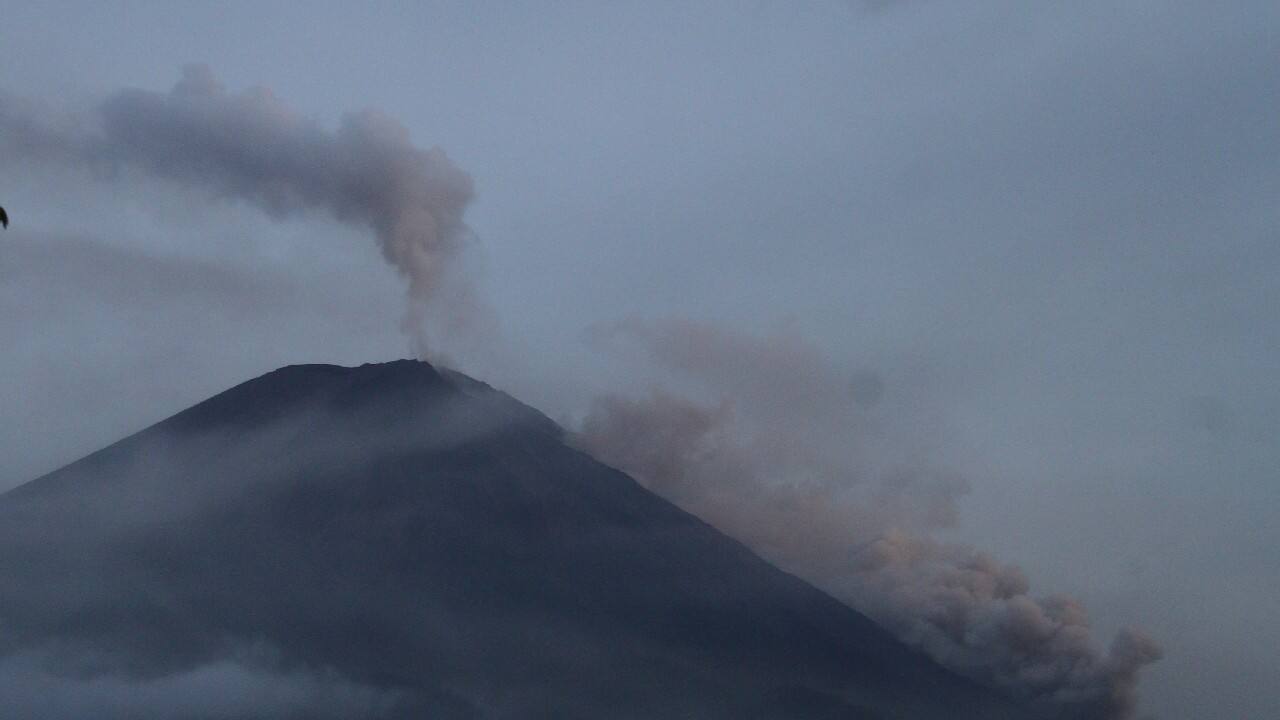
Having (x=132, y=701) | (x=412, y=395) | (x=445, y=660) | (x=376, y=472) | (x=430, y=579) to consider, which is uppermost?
(x=412, y=395)

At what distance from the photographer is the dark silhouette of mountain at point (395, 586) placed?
69.0 meters

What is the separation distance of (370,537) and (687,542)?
1858 cm

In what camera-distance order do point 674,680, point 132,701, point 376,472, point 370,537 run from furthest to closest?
point 376,472 → point 370,537 → point 674,680 → point 132,701

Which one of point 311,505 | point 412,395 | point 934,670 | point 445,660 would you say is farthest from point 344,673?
point 934,670

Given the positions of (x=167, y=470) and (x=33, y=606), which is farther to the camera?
(x=167, y=470)

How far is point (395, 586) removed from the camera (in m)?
75.3

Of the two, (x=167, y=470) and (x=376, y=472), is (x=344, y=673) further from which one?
(x=167, y=470)

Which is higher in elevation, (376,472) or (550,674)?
(376,472)

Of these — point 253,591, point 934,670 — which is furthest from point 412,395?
point 934,670

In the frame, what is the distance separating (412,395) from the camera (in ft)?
289

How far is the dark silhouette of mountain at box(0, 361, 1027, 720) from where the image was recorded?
69000mm

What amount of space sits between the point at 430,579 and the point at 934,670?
93.3 ft

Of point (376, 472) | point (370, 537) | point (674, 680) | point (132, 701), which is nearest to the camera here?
point (132, 701)

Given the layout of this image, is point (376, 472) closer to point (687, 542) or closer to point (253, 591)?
point (253, 591)
